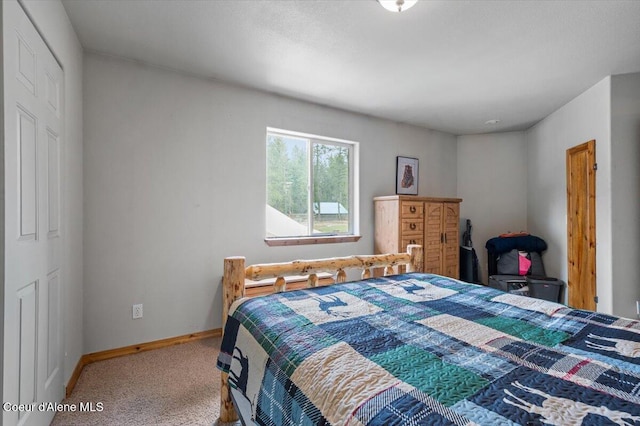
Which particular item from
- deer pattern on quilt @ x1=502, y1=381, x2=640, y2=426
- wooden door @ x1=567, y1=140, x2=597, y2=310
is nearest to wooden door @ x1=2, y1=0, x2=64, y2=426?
deer pattern on quilt @ x1=502, y1=381, x2=640, y2=426

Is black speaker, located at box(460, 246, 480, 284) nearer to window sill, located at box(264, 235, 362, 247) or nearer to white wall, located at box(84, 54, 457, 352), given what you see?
window sill, located at box(264, 235, 362, 247)

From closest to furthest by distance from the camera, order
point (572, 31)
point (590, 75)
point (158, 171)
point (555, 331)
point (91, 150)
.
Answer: point (555, 331)
point (572, 31)
point (91, 150)
point (158, 171)
point (590, 75)

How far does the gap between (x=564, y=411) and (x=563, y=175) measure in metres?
4.04

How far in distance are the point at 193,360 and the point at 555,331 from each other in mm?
2439

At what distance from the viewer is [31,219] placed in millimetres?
1413

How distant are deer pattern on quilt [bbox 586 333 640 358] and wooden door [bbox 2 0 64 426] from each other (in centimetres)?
221

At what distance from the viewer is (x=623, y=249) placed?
111 inches

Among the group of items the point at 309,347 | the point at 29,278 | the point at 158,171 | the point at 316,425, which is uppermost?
the point at 158,171

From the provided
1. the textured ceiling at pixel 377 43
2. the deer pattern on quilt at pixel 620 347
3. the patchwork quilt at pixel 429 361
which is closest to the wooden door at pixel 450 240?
the textured ceiling at pixel 377 43

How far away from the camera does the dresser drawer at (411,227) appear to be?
375 centimetres

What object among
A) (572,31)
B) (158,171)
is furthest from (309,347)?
Result: (572,31)

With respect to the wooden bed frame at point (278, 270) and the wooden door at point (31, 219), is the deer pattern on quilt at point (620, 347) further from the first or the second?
the wooden door at point (31, 219)

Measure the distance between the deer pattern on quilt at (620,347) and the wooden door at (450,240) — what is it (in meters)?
3.03

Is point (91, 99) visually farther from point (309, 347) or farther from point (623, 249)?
point (623, 249)
